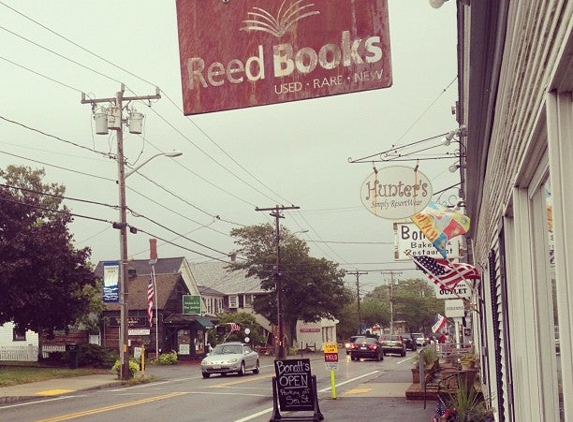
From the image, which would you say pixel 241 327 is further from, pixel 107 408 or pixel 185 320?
pixel 107 408

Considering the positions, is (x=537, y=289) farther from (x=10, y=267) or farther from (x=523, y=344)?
(x=10, y=267)

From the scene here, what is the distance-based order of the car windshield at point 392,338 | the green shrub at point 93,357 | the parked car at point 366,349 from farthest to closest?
1. the car windshield at point 392,338
2. the parked car at point 366,349
3. the green shrub at point 93,357

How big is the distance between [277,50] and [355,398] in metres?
16.1

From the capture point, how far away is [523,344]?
18.9 feet

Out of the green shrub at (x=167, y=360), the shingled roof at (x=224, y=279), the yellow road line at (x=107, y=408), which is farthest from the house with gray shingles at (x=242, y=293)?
the yellow road line at (x=107, y=408)

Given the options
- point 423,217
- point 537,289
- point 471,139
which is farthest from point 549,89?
point 423,217

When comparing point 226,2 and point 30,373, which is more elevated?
point 226,2

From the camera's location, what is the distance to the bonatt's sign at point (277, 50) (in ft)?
18.3

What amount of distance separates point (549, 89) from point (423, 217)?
1386 cm

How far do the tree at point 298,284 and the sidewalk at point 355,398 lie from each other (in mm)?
37712

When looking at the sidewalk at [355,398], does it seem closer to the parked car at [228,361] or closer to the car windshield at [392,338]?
the parked car at [228,361]

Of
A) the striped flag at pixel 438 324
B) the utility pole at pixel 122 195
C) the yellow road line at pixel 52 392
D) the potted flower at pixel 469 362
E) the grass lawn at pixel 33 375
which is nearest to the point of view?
the potted flower at pixel 469 362

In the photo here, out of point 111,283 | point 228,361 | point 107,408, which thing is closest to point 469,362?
point 107,408

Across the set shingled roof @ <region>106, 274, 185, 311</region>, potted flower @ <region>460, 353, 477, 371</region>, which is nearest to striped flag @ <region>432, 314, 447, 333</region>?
potted flower @ <region>460, 353, 477, 371</region>
